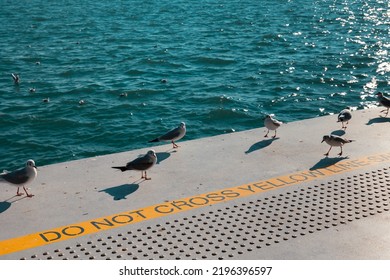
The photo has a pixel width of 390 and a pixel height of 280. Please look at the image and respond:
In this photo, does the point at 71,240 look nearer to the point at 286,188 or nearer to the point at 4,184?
the point at 4,184

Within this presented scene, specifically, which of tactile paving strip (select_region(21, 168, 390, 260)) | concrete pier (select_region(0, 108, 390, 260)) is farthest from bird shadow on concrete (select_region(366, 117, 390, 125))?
tactile paving strip (select_region(21, 168, 390, 260))

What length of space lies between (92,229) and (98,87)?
607 inches

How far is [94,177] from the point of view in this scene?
11.3 metres

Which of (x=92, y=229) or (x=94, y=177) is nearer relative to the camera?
(x=92, y=229)

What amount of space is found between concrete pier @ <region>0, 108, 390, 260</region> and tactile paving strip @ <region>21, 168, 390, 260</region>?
0.05ft

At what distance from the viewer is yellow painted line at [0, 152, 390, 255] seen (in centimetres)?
891

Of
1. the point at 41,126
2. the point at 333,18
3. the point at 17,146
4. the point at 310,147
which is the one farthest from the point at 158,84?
the point at 333,18

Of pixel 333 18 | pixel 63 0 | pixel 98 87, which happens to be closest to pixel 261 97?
pixel 98 87

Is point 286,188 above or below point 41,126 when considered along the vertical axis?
above

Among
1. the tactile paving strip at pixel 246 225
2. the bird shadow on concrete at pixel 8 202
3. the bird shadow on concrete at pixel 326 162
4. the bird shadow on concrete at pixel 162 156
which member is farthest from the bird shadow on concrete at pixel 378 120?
the bird shadow on concrete at pixel 8 202

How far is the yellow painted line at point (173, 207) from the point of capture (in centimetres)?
891

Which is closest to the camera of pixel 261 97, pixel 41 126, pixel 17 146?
pixel 17 146

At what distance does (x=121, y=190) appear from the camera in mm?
10719

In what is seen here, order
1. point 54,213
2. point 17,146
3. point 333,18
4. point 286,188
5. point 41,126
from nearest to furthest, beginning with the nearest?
point 54,213
point 286,188
point 17,146
point 41,126
point 333,18
